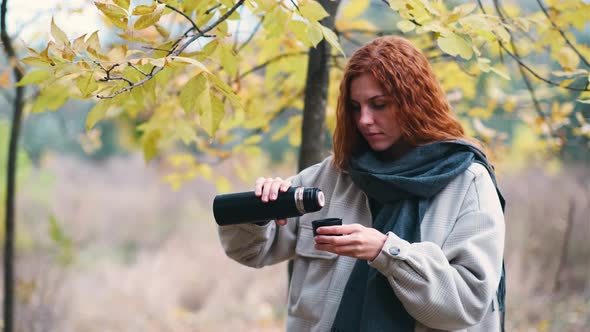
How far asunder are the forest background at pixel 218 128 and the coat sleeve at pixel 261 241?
0.36 metres

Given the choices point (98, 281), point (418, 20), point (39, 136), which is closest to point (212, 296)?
point (98, 281)

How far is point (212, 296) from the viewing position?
528 cm

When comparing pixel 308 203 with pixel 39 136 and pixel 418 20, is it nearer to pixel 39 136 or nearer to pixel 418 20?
pixel 418 20

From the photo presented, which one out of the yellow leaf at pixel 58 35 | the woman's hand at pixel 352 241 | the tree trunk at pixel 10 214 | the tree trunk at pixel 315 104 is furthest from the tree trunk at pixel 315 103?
the tree trunk at pixel 10 214

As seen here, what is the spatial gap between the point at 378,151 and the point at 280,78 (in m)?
1.18

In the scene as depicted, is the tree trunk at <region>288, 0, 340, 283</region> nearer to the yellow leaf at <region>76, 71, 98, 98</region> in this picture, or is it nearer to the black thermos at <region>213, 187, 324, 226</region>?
the black thermos at <region>213, 187, 324, 226</region>

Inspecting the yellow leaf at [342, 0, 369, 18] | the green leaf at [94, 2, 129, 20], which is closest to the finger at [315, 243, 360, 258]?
the green leaf at [94, 2, 129, 20]

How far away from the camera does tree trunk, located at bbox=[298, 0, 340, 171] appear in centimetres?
217

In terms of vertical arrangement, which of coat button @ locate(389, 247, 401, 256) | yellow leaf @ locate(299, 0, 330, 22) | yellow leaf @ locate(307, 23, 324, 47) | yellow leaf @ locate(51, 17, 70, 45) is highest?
yellow leaf @ locate(51, 17, 70, 45)

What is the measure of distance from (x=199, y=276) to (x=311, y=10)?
4402mm

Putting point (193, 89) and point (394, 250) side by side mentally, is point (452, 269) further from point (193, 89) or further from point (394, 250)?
point (193, 89)

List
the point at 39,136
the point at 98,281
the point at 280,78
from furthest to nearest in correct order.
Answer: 1. the point at 39,136
2. the point at 98,281
3. the point at 280,78

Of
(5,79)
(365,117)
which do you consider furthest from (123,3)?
(5,79)

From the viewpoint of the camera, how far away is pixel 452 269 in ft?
4.59
